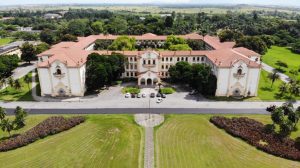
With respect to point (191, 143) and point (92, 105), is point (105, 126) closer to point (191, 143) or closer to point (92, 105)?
point (92, 105)

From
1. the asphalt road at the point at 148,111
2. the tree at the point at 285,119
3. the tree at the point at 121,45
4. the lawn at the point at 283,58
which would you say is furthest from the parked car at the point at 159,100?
the lawn at the point at 283,58

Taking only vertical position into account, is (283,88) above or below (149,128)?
above

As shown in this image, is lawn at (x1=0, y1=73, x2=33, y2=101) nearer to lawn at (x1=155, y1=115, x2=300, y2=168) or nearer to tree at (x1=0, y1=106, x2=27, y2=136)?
tree at (x1=0, y1=106, x2=27, y2=136)

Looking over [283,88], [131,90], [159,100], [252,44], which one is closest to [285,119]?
[283,88]

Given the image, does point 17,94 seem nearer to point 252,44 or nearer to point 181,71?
point 181,71

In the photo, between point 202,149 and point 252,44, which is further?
point 252,44

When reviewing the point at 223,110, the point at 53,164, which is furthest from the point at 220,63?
the point at 53,164
